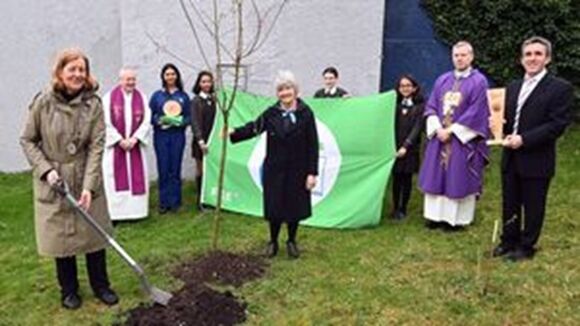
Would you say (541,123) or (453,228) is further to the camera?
(453,228)

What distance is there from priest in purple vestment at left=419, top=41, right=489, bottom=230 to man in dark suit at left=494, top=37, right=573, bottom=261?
0.92m

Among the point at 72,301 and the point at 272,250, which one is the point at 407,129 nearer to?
the point at 272,250

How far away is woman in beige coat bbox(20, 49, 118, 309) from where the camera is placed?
4.89 m

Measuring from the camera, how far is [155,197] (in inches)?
354

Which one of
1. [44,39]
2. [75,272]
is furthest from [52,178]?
[44,39]

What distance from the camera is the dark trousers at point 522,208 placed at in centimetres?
582

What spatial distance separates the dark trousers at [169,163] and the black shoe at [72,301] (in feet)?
9.60

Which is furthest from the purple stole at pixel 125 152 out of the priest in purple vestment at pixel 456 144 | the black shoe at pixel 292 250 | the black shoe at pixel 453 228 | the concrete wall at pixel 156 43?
the black shoe at pixel 453 228

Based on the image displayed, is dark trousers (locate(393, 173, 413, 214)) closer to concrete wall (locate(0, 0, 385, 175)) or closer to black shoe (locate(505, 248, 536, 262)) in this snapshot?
black shoe (locate(505, 248, 536, 262))

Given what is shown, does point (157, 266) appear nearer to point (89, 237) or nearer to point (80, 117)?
point (89, 237)

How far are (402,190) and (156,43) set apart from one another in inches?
151

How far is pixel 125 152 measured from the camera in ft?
25.4

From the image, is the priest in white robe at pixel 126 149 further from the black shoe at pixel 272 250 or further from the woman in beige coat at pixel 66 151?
the woman in beige coat at pixel 66 151

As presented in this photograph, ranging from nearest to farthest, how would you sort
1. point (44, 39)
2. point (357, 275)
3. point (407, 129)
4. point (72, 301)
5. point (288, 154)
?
point (72, 301)
point (357, 275)
point (288, 154)
point (407, 129)
point (44, 39)
